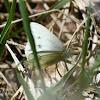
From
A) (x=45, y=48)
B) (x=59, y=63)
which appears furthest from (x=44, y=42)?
(x=59, y=63)

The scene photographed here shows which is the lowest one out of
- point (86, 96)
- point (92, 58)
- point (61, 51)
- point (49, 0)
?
point (86, 96)

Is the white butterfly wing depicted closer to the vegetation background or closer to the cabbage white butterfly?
the cabbage white butterfly

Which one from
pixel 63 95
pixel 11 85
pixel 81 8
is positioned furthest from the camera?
pixel 81 8

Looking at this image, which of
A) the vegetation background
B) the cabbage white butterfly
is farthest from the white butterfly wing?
the vegetation background

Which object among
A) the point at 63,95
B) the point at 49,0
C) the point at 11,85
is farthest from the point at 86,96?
the point at 49,0

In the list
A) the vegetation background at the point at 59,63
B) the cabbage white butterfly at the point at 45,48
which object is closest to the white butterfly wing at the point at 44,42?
the cabbage white butterfly at the point at 45,48

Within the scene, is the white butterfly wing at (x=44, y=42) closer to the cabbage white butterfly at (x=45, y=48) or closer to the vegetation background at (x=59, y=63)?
the cabbage white butterfly at (x=45, y=48)

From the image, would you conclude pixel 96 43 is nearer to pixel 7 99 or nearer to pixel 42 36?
pixel 42 36

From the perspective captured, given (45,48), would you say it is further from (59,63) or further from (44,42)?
(59,63)
